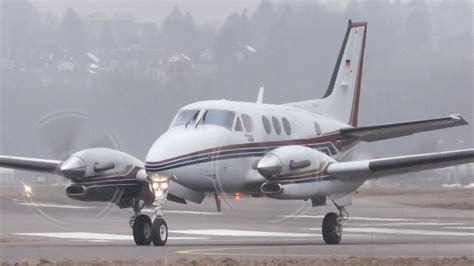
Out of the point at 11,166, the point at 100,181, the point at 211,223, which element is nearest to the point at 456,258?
the point at 100,181

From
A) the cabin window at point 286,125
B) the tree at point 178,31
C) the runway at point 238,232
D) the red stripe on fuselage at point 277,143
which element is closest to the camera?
the runway at point 238,232

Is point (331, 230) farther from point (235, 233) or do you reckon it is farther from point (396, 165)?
point (235, 233)

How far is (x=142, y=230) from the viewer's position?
25.8 meters

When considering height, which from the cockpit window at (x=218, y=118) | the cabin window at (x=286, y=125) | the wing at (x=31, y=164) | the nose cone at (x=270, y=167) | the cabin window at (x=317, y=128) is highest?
the cockpit window at (x=218, y=118)

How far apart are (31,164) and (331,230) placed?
6.90 meters

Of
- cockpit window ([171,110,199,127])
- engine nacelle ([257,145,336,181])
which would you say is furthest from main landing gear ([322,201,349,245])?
cockpit window ([171,110,199,127])

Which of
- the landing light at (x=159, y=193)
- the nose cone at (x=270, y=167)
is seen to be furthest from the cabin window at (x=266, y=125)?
the landing light at (x=159, y=193)

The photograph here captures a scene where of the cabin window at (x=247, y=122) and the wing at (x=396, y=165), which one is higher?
the cabin window at (x=247, y=122)

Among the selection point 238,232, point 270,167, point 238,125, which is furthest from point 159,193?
point 238,232

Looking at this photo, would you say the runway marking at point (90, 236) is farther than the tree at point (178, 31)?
No

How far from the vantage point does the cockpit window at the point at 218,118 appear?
26.0 m

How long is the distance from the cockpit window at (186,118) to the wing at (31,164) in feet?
9.80

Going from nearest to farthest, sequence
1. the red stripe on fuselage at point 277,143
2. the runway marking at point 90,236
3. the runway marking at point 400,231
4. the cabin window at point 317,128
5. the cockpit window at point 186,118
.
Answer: the red stripe on fuselage at point 277,143 < the cockpit window at point 186,118 < the cabin window at point 317,128 < the runway marking at point 90,236 < the runway marking at point 400,231

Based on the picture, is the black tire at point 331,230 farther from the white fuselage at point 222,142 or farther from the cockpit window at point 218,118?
the cockpit window at point 218,118
